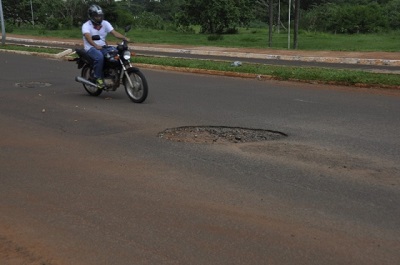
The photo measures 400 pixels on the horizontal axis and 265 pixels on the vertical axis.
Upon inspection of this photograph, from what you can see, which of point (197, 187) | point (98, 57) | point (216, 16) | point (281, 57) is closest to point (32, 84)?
Answer: point (98, 57)

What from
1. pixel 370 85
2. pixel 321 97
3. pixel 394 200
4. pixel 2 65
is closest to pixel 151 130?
pixel 394 200

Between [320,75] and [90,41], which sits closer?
[90,41]

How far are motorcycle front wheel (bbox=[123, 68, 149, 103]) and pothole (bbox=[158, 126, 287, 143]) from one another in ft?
7.70

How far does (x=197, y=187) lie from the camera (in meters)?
5.25

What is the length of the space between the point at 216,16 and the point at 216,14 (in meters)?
0.24

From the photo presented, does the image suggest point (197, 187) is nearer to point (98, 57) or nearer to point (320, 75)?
point (98, 57)

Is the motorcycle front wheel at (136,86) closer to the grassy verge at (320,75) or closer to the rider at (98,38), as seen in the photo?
the rider at (98,38)

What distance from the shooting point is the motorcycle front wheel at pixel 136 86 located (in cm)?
995

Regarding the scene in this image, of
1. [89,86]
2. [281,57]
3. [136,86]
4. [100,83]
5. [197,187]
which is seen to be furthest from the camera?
[281,57]

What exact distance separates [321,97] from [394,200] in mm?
6382

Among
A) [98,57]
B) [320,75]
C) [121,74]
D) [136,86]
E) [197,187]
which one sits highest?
[98,57]

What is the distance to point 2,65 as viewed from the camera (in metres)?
17.9

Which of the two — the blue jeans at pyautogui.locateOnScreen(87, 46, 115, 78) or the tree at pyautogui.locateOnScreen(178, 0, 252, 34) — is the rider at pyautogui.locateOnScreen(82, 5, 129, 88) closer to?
the blue jeans at pyautogui.locateOnScreen(87, 46, 115, 78)

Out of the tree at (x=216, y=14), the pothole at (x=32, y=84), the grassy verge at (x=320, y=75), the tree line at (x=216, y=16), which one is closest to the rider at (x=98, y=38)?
the pothole at (x=32, y=84)
